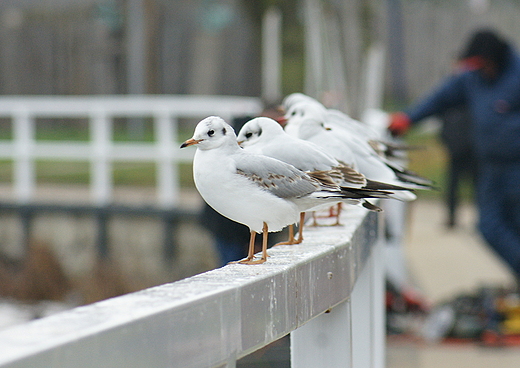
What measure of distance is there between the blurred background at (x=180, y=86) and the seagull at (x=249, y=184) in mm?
3152

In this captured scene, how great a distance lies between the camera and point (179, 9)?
18.1 metres

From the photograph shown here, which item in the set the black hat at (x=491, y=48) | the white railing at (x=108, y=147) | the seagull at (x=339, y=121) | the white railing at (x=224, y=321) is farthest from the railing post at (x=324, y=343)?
the white railing at (x=108, y=147)

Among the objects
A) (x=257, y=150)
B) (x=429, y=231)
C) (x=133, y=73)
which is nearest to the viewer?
(x=257, y=150)

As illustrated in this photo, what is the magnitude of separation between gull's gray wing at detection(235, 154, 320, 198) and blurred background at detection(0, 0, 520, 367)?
3.17m

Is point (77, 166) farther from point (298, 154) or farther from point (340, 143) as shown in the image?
point (298, 154)

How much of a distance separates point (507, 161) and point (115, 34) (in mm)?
14230

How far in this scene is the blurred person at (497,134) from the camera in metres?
5.42

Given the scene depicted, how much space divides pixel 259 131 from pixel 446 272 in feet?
19.6

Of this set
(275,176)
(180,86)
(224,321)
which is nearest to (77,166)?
(180,86)

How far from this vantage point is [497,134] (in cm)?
545

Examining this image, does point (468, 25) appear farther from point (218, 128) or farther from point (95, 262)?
point (218, 128)

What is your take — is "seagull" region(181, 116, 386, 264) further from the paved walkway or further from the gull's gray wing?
the paved walkway

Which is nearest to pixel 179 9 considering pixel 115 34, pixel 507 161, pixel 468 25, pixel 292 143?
pixel 115 34

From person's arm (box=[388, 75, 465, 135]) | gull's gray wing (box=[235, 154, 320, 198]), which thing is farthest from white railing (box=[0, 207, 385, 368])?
person's arm (box=[388, 75, 465, 135])
